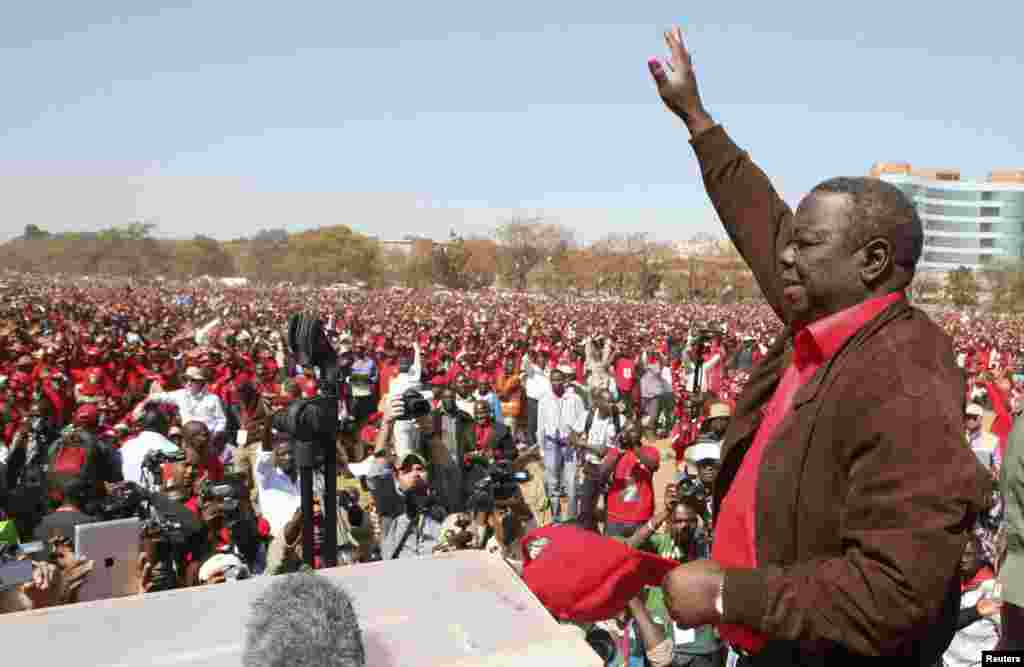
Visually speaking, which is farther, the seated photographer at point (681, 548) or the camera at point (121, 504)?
the camera at point (121, 504)

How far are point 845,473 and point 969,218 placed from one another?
383 ft

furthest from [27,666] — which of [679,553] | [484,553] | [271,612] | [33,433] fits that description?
[33,433]

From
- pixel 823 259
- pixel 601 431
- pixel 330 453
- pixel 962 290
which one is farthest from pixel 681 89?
pixel 962 290

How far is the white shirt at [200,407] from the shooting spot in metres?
7.75

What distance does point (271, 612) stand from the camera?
117 centimetres

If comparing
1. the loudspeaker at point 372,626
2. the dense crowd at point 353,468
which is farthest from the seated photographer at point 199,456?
the loudspeaker at point 372,626

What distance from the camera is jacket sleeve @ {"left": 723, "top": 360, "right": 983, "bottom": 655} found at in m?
0.99

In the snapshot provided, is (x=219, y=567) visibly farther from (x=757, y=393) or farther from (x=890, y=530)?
(x=890, y=530)

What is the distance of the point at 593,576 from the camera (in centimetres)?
141

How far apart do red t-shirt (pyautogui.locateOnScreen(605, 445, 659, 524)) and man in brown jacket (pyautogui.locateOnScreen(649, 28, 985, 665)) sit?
14.8 feet

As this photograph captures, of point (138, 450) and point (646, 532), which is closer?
point (646, 532)

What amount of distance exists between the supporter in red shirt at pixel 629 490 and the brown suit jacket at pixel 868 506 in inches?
183

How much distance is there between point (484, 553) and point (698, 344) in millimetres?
7355

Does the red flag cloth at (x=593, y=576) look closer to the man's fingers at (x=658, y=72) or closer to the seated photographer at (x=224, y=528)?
the man's fingers at (x=658, y=72)
